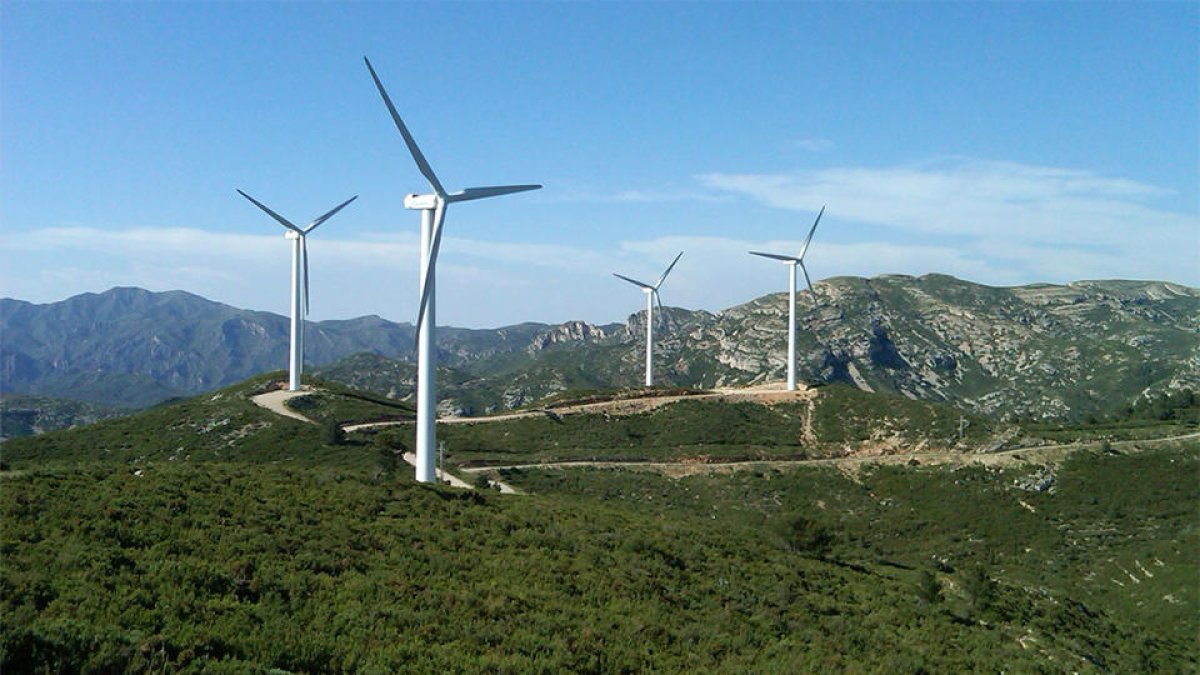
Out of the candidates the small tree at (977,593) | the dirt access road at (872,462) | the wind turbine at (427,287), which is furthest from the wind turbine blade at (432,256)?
the dirt access road at (872,462)

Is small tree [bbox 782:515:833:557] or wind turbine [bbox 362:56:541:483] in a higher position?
wind turbine [bbox 362:56:541:483]

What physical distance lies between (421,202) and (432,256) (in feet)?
19.8

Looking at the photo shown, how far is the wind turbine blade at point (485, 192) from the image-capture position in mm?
47156

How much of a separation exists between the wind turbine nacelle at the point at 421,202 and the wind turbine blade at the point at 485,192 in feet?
2.85

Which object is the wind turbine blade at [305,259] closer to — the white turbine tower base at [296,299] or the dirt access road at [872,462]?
the white turbine tower base at [296,299]

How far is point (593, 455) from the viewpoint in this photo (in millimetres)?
86438

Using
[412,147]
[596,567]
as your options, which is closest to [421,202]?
[412,147]

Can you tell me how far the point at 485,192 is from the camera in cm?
4966

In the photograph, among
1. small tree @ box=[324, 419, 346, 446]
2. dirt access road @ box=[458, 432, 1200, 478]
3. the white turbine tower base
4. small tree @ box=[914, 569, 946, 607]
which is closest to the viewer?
small tree @ box=[914, 569, 946, 607]

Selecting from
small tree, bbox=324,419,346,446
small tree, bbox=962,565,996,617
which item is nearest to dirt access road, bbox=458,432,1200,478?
small tree, bbox=324,419,346,446

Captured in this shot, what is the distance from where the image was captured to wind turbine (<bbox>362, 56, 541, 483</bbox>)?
1654 inches

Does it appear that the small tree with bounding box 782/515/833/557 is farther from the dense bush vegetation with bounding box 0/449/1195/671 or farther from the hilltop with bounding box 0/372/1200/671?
the dense bush vegetation with bounding box 0/449/1195/671

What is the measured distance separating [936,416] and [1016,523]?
107 feet

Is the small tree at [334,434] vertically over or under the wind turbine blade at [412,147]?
under
